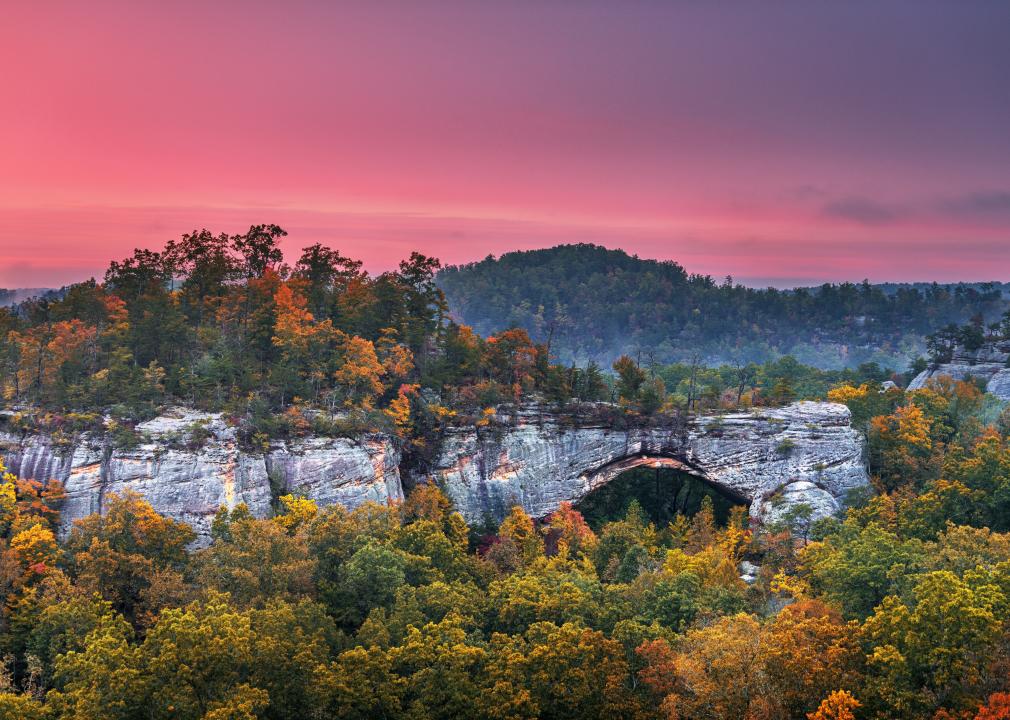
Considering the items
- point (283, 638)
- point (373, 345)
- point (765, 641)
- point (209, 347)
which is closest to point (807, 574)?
point (765, 641)

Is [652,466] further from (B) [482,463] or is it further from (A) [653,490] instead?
(B) [482,463]

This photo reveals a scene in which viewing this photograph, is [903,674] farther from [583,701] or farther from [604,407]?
[604,407]

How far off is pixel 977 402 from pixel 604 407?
3190cm

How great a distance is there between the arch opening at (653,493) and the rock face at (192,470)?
1996cm

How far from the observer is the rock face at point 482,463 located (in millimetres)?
Result: 49062

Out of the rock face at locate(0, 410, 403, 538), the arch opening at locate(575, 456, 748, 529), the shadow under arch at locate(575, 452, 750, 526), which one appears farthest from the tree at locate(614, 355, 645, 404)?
the rock face at locate(0, 410, 403, 538)

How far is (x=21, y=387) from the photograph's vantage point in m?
52.9

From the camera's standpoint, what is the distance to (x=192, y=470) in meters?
49.9

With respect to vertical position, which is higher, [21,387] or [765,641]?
[21,387]

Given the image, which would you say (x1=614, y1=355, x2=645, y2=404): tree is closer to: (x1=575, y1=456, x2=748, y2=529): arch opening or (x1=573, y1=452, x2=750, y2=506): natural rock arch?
(x1=573, y1=452, x2=750, y2=506): natural rock arch

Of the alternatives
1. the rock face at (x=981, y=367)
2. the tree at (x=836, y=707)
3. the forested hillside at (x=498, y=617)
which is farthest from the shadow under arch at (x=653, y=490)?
the rock face at (x=981, y=367)

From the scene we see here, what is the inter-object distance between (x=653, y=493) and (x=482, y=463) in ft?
60.5

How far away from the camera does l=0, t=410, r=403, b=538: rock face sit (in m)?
48.6

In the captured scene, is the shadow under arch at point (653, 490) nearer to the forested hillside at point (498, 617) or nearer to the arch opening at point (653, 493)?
the arch opening at point (653, 493)
